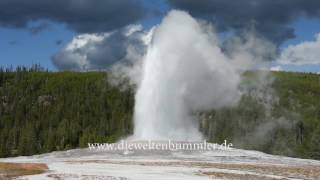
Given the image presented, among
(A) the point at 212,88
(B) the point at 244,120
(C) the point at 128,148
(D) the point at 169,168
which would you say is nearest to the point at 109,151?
(C) the point at 128,148

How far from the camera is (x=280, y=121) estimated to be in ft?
623

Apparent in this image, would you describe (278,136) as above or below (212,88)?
below

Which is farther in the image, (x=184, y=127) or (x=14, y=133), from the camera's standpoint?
(x=14, y=133)

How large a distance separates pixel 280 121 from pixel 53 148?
76.0m

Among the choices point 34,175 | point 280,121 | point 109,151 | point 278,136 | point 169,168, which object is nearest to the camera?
point 34,175

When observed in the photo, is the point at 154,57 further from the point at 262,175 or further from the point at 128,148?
the point at 262,175

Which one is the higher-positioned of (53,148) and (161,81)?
(161,81)

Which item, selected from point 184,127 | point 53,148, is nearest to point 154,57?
point 184,127

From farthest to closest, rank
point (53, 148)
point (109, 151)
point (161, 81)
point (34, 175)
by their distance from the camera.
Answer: point (53, 148) < point (161, 81) < point (109, 151) < point (34, 175)

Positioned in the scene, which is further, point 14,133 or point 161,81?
point 14,133

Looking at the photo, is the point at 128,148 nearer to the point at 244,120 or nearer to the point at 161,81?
the point at 161,81

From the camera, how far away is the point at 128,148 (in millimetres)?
66500

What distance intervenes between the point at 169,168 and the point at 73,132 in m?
129

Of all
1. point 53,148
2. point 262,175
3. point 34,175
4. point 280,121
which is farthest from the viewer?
point 280,121
